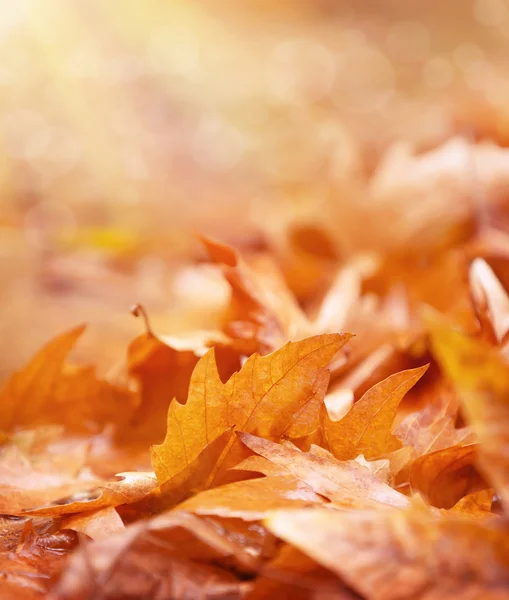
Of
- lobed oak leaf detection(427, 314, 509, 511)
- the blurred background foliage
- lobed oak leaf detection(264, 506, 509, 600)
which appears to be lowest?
the blurred background foliage

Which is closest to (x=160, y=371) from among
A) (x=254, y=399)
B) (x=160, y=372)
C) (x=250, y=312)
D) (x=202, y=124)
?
(x=160, y=372)

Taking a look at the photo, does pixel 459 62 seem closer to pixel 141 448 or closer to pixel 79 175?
pixel 79 175


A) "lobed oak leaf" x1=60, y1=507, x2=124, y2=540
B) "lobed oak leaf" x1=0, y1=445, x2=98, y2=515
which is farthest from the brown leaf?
"lobed oak leaf" x1=60, y1=507, x2=124, y2=540

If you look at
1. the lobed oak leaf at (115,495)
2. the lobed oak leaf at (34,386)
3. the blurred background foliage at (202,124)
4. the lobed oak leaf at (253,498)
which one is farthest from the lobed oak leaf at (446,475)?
the blurred background foliage at (202,124)

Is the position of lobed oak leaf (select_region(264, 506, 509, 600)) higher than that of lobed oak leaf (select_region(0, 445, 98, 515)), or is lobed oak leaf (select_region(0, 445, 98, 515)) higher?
lobed oak leaf (select_region(264, 506, 509, 600))

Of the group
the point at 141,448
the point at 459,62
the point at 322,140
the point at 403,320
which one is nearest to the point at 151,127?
the point at 322,140

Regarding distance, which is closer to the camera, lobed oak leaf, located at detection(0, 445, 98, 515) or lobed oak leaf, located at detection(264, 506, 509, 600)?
lobed oak leaf, located at detection(264, 506, 509, 600)

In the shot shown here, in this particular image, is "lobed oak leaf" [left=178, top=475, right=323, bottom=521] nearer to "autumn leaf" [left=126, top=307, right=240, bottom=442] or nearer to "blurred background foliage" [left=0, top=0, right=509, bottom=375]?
"autumn leaf" [left=126, top=307, right=240, bottom=442]
